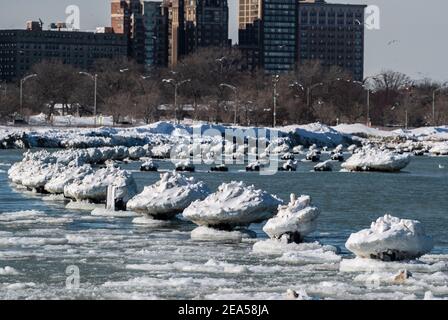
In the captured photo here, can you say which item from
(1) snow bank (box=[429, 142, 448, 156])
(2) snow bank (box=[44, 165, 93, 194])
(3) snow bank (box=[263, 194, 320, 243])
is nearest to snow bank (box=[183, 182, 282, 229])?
(3) snow bank (box=[263, 194, 320, 243])

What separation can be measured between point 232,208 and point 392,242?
809cm

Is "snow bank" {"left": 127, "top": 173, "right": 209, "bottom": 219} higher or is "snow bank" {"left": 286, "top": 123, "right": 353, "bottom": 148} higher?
"snow bank" {"left": 127, "top": 173, "right": 209, "bottom": 219}

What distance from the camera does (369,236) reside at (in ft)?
112

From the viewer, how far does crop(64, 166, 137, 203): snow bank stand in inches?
1992

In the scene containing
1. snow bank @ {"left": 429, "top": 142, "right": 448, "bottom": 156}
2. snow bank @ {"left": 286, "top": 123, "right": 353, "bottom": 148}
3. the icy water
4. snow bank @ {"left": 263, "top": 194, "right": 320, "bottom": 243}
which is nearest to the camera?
the icy water

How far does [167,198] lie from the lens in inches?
1799

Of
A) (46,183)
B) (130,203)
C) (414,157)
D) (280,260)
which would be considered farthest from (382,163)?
(280,260)

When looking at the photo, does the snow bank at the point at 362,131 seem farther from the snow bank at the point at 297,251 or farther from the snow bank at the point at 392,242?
the snow bank at the point at 392,242

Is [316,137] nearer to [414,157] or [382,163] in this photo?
[414,157]

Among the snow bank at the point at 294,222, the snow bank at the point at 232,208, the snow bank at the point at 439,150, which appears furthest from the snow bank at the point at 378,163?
the snow bank at the point at 294,222

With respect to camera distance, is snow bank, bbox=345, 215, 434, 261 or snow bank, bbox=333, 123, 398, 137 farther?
snow bank, bbox=333, 123, 398, 137

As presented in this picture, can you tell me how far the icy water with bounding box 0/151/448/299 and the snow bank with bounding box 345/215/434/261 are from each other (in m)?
0.76

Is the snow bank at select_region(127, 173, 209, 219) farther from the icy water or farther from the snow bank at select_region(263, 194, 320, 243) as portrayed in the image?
the snow bank at select_region(263, 194, 320, 243)

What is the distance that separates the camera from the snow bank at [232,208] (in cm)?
4106
